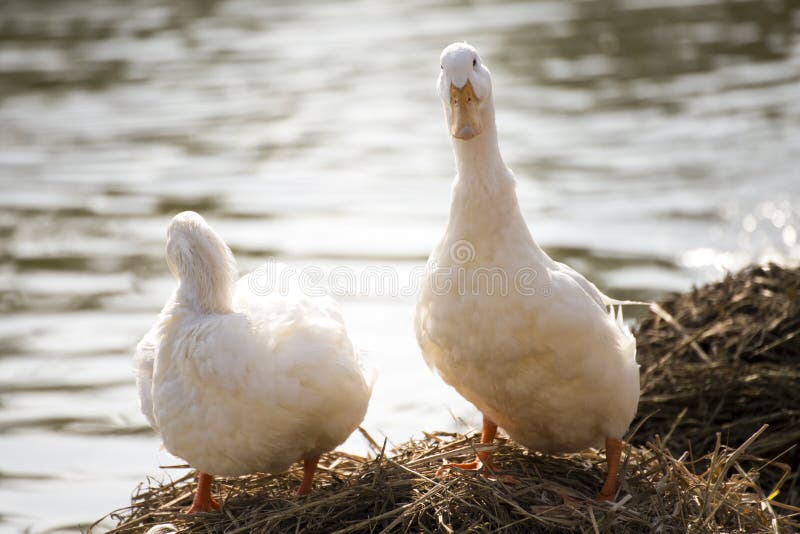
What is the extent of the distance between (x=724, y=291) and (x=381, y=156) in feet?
20.8

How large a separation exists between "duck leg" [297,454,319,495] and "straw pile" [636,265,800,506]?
1604mm

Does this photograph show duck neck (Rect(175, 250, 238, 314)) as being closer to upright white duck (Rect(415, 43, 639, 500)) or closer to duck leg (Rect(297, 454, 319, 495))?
duck leg (Rect(297, 454, 319, 495))

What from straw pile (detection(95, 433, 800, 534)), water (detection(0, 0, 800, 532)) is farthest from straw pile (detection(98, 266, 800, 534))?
water (detection(0, 0, 800, 532))

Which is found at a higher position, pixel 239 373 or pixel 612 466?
pixel 239 373

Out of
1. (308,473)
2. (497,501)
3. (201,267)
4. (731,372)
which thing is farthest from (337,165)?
(497,501)

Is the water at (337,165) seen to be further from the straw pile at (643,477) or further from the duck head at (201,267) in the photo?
the duck head at (201,267)

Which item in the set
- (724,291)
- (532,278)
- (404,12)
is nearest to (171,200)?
(724,291)

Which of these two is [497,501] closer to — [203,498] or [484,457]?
[484,457]

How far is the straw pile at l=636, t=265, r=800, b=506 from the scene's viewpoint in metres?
4.98

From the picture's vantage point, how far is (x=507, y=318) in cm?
394

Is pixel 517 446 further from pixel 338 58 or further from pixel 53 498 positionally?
pixel 338 58

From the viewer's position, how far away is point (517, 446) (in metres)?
4.56

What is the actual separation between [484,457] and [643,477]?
66cm

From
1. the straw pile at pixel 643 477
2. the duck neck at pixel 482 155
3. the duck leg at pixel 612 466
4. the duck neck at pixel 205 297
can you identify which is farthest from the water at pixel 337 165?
the duck neck at pixel 482 155
